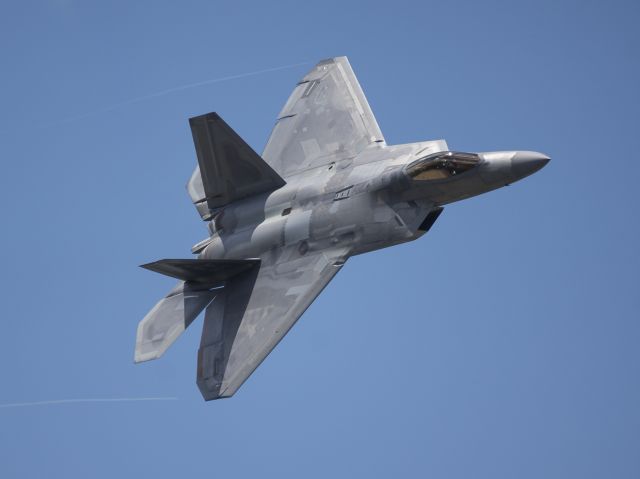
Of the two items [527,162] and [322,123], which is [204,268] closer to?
[322,123]

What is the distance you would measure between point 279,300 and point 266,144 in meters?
6.19

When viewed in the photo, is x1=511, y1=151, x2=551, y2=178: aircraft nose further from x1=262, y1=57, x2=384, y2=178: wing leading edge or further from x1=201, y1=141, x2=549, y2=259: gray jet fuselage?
x1=262, y1=57, x2=384, y2=178: wing leading edge

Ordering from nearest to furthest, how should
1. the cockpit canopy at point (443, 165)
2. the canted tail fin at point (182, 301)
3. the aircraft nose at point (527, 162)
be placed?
the aircraft nose at point (527, 162) → the cockpit canopy at point (443, 165) → the canted tail fin at point (182, 301)

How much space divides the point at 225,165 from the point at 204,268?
2867 millimetres

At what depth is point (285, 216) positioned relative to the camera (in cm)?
2856

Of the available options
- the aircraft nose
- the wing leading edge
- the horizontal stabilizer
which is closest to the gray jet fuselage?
the aircraft nose

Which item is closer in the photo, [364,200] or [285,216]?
[364,200]

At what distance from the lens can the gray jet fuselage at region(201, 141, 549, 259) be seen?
88.4 ft

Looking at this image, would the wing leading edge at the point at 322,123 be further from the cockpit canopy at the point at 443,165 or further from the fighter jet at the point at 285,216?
the cockpit canopy at the point at 443,165

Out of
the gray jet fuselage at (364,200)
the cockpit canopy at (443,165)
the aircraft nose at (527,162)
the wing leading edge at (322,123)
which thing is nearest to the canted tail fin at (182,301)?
the gray jet fuselage at (364,200)

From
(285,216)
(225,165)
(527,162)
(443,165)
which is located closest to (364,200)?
(443,165)

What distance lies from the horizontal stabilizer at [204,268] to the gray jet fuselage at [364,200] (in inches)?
14.6

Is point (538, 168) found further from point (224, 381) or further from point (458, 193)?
point (224, 381)

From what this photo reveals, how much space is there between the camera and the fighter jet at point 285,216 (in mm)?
26953
